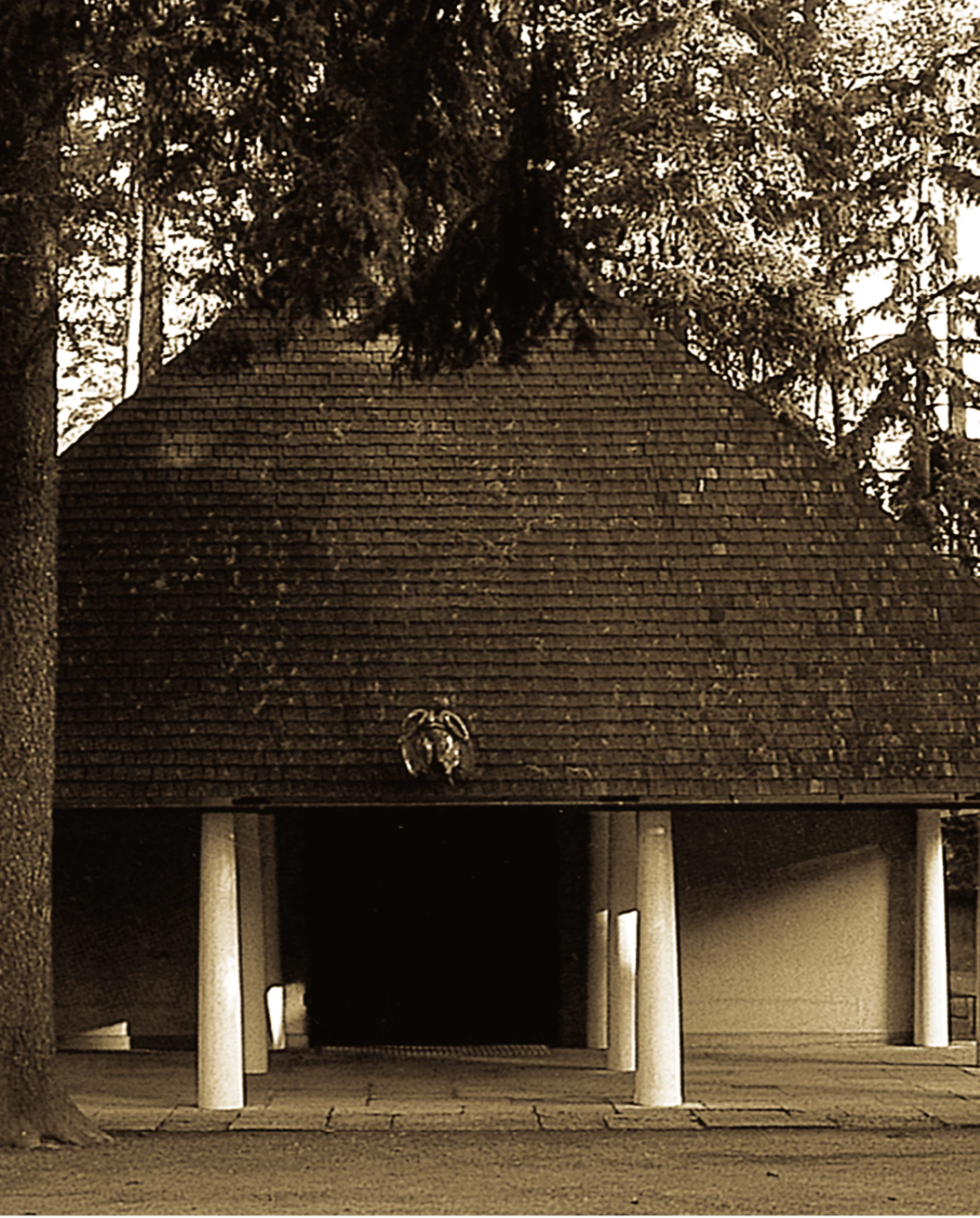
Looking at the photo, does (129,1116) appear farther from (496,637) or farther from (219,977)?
(496,637)

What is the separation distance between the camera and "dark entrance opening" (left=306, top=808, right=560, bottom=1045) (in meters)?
21.0

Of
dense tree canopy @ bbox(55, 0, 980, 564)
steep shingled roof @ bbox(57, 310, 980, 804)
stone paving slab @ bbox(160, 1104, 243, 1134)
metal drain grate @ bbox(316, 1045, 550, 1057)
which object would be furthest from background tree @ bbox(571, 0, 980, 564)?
stone paving slab @ bbox(160, 1104, 243, 1134)

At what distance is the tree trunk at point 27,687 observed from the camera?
1485 centimetres

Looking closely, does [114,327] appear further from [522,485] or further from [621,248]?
[522,485]

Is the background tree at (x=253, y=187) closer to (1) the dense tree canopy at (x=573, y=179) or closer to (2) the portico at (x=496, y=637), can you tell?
(1) the dense tree canopy at (x=573, y=179)

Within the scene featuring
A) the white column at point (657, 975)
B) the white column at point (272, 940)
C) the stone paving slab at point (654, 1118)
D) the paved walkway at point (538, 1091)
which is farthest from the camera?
the white column at point (272, 940)

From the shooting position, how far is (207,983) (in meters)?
16.7

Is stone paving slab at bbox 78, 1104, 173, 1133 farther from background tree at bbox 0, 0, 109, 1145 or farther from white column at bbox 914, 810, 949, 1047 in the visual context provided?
white column at bbox 914, 810, 949, 1047

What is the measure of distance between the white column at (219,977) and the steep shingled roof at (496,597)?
2.02ft

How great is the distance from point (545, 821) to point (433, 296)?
8035mm

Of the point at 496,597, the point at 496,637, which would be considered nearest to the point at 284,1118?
the point at 496,637

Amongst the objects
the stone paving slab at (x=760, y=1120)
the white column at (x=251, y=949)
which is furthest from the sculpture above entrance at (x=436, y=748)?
the stone paving slab at (x=760, y=1120)

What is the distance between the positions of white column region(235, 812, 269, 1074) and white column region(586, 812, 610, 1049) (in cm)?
344

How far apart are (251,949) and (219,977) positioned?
1799 mm
